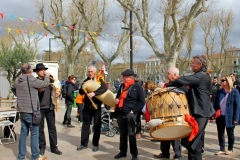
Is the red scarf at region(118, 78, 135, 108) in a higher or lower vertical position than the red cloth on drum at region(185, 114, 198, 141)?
higher

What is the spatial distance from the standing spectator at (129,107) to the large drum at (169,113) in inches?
55.5

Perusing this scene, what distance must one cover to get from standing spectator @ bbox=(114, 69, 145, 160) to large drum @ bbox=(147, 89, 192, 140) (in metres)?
1.41

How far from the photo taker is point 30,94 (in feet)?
18.1

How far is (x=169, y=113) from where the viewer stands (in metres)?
4.36

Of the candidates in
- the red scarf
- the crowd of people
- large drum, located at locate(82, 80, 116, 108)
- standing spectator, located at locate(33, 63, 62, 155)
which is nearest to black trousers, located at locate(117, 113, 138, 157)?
the crowd of people

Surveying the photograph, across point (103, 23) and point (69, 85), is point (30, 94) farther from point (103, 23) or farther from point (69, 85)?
point (103, 23)

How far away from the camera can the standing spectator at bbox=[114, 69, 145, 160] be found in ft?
19.7

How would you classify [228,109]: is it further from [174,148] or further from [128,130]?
[128,130]

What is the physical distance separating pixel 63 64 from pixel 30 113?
54.7m

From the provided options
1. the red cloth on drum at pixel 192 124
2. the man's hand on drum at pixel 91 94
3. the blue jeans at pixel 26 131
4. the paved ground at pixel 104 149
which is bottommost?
the paved ground at pixel 104 149

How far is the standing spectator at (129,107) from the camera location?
601cm

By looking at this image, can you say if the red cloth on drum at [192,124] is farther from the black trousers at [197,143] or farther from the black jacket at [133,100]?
the black jacket at [133,100]

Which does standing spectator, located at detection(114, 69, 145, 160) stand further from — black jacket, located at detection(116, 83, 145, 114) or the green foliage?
the green foliage

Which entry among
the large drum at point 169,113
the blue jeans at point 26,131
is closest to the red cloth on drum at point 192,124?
the large drum at point 169,113
